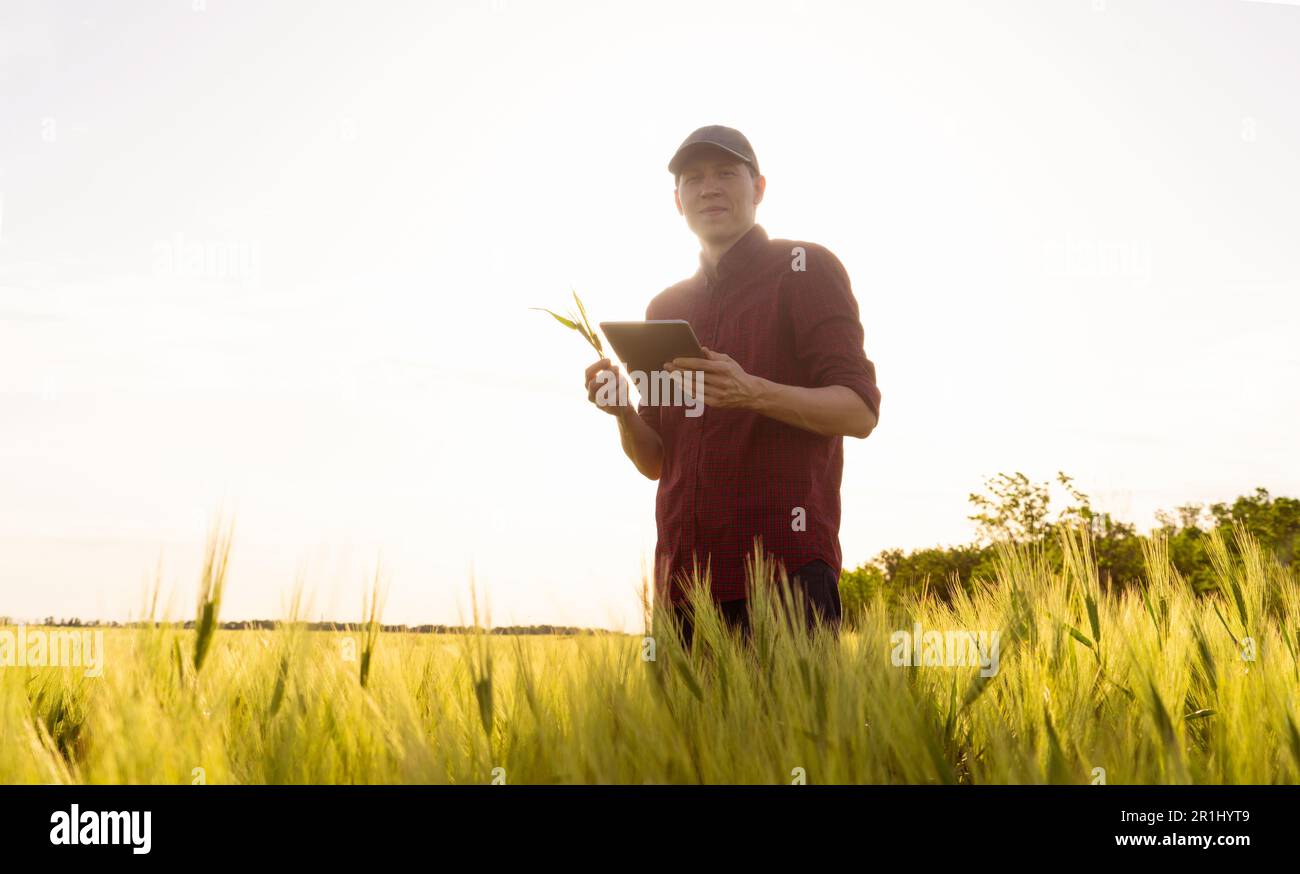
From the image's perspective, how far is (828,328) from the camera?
2594mm

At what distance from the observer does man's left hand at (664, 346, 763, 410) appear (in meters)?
2.29

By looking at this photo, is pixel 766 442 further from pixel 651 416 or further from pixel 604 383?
pixel 651 416

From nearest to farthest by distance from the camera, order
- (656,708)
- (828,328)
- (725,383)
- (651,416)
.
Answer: (656,708) → (725,383) → (828,328) → (651,416)

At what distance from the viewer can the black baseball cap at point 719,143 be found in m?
2.79

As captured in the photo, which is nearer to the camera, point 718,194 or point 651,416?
point 718,194

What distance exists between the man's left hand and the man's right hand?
45cm

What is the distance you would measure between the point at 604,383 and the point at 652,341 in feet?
1.34

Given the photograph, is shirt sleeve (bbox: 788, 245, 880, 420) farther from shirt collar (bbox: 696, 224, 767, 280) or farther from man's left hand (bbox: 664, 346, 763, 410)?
man's left hand (bbox: 664, 346, 763, 410)

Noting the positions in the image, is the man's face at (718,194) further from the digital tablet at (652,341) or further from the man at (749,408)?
the digital tablet at (652,341)

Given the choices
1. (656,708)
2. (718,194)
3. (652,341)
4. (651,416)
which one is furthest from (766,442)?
(656,708)

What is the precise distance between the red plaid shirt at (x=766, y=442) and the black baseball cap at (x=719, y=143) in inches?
9.7
